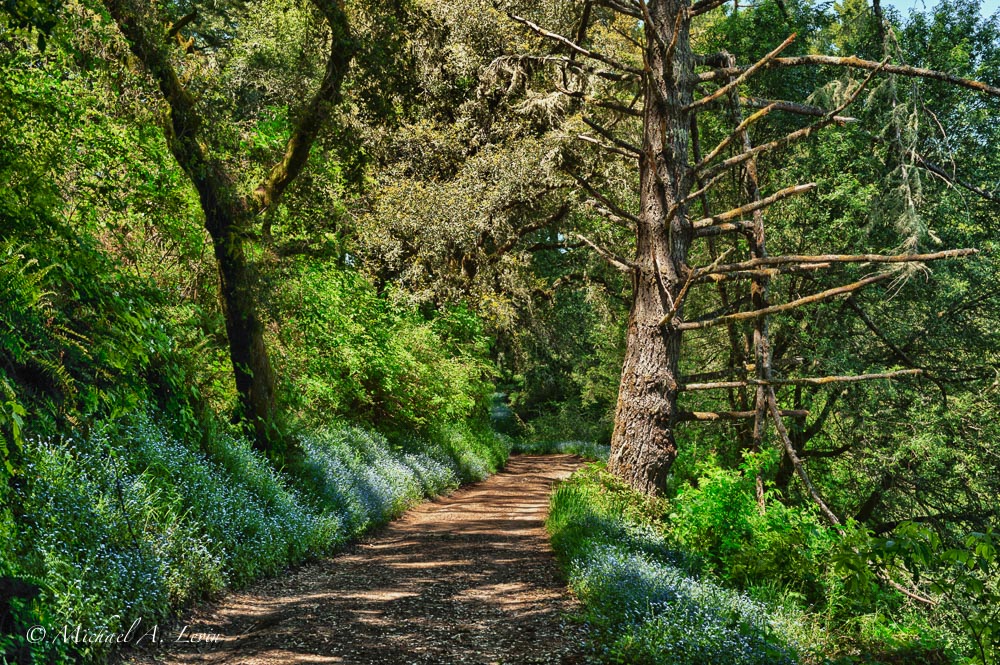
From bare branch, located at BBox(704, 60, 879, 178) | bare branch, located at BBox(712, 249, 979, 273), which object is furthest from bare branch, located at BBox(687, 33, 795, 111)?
bare branch, located at BBox(712, 249, 979, 273)

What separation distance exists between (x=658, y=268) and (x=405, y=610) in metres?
4.46

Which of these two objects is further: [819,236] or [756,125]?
[756,125]

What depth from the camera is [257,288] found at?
8.80 m

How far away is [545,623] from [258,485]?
3.81m

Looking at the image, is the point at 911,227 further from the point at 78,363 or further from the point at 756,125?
the point at 78,363

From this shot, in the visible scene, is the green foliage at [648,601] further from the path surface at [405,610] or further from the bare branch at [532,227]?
the bare branch at [532,227]

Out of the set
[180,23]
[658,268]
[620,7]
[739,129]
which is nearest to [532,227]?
[620,7]

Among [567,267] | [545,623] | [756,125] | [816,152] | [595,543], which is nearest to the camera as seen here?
[545,623]

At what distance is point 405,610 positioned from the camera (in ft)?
20.6

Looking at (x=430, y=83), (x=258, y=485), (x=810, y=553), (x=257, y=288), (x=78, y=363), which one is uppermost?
(x=430, y=83)

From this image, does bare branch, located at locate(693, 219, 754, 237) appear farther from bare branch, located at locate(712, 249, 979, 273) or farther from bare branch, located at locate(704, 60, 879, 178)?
bare branch, located at locate(704, 60, 879, 178)

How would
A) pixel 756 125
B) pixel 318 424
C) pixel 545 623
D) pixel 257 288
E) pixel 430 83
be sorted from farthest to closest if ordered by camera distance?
pixel 430 83 → pixel 756 125 → pixel 318 424 → pixel 257 288 → pixel 545 623

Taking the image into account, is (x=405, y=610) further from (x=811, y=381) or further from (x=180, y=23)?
(x=180, y=23)

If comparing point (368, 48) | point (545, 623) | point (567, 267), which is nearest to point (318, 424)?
point (368, 48)
